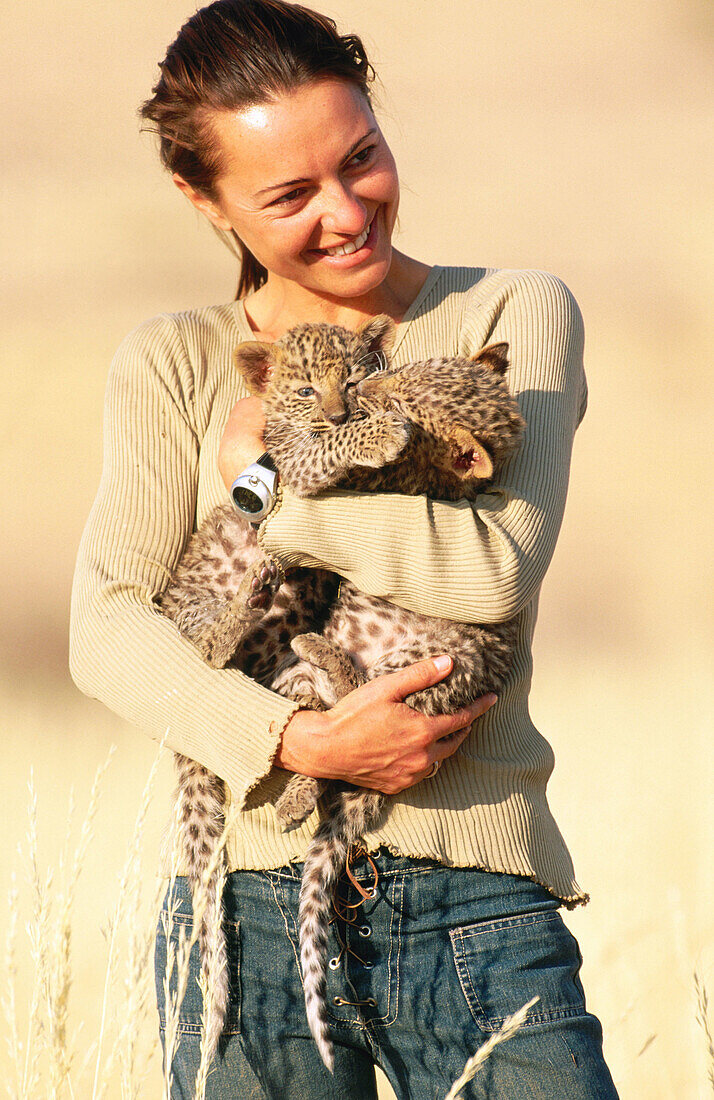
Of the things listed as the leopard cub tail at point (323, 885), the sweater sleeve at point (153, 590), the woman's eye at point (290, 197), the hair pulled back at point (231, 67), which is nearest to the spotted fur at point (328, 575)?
the leopard cub tail at point (323, 885)

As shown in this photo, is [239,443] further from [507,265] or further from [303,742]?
[507,265]

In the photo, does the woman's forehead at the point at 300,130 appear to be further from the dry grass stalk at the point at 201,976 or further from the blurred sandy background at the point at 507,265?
the blurred sandy background at the point at 507,265

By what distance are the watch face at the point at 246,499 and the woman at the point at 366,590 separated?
0.08 meters

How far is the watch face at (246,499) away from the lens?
2.33 m

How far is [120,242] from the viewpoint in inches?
361

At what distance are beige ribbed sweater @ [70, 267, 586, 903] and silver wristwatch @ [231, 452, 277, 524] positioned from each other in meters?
0.04

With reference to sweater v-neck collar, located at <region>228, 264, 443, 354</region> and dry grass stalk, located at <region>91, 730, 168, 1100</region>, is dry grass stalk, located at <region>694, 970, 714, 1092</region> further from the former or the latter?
sweater v-neck collar, located at <region>228, 264, 443, 354</region>

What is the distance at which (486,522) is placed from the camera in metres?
2.17

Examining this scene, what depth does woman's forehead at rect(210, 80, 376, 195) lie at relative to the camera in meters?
2.42

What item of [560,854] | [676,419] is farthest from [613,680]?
[560,854]

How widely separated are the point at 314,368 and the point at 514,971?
60.5 inches

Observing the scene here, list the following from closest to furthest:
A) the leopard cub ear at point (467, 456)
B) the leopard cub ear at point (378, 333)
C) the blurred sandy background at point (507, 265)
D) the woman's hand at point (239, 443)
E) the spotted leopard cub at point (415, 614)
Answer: the spotted leopard cub at point (415, 614), the leopard cub ear at point (467, 456), the woman's hand at point (239, 443), the leopard cub ear at point (378, 333), the blurred sandy background at point (507, 265)

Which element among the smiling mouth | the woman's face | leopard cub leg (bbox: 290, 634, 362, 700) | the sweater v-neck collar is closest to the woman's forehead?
the woman's face

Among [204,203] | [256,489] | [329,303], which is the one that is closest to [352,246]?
[329,303]
